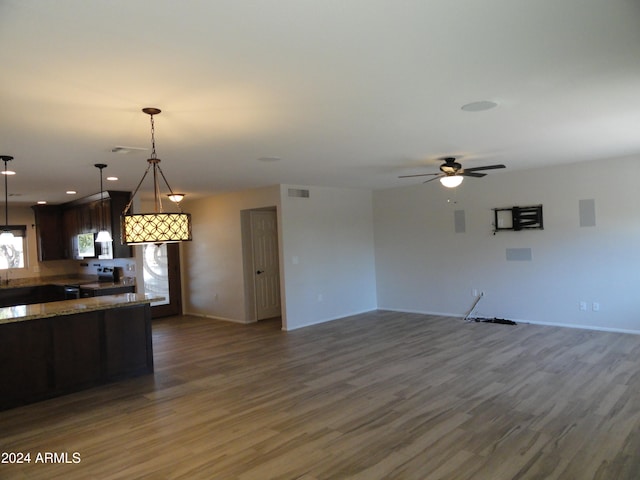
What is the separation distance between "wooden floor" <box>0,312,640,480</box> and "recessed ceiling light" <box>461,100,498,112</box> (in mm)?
2480

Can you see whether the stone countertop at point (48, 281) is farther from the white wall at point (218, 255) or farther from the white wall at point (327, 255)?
the white wall at point (327, 255)

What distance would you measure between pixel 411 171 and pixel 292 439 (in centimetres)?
438

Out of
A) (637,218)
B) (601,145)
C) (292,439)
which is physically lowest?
(292,439)

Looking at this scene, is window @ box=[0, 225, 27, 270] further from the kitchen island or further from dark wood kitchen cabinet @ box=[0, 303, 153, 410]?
dark wood kitchen cabinet @ box=[0, 303, 153, 410]

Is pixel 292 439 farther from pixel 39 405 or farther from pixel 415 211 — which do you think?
pixel 415 211

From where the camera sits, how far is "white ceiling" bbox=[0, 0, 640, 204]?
193 centimetres

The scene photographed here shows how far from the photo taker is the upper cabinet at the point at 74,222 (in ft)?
23.6

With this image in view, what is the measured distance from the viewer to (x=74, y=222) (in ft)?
27.3

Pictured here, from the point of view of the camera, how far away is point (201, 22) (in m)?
1.94


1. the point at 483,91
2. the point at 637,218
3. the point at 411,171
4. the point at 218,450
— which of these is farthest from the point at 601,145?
the point at 218,450

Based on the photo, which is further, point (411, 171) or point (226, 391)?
point (411, 171)

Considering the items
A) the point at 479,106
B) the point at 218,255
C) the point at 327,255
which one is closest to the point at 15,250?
the point at 218,255

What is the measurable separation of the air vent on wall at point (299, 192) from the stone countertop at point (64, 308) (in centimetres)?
309

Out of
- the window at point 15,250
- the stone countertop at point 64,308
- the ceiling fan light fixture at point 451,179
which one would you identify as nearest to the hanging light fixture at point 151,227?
the stone countertop at point 64,308
